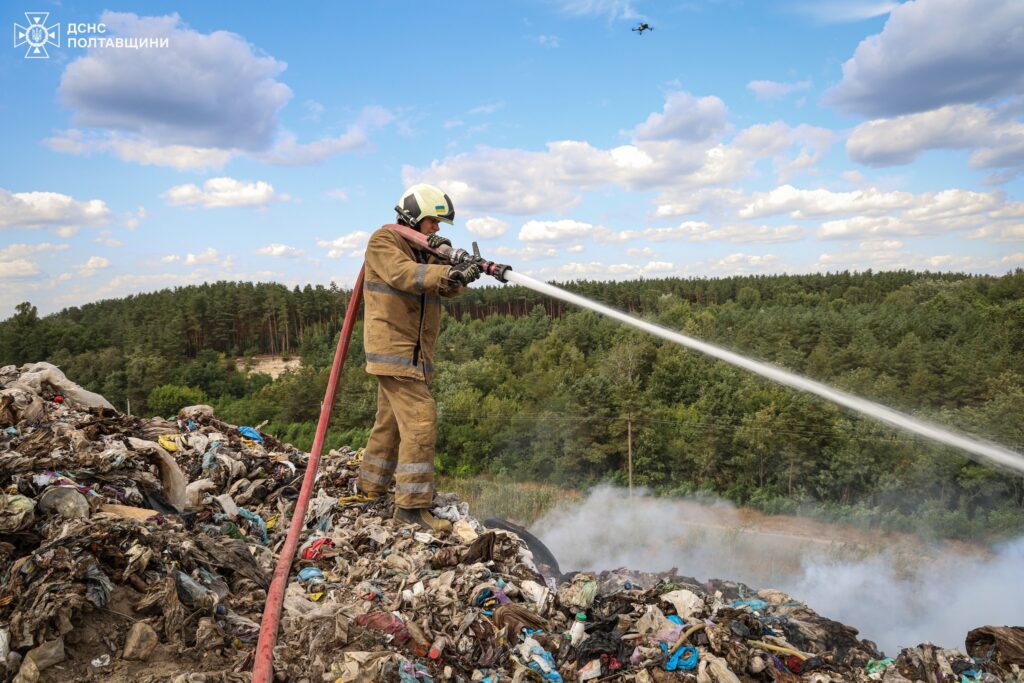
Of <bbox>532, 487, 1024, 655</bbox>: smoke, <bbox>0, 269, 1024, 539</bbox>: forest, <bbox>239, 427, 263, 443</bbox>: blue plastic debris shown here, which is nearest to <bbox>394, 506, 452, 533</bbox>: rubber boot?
<bbox>239, 427, 263, 443</bbox>: blue plastic debris

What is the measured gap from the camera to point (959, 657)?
173 inches

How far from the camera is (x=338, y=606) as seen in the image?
4242 millimetres

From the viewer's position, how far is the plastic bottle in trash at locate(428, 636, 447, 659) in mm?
3844

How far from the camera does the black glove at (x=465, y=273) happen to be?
191 inches

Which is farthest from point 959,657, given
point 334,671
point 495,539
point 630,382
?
point 630,382

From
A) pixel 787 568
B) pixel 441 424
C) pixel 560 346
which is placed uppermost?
pixel 560 346

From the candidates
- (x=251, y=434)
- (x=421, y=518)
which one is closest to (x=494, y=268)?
(x=421, y=518)

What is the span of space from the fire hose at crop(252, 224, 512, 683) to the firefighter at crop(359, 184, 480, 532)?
0.11 m

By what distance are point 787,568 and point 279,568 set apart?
21.5 m

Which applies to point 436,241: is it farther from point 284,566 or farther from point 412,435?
point 284,566

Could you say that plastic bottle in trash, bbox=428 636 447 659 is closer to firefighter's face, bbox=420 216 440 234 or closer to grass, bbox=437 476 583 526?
firefighter's face, bbox=420 216 440 234

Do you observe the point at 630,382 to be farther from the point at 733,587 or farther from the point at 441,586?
the point at 441,586

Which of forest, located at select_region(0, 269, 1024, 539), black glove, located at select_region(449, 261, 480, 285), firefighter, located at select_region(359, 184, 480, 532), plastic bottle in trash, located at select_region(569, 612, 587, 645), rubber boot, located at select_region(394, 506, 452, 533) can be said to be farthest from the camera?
forest, located at select_region(0, 269, 1024, 539)

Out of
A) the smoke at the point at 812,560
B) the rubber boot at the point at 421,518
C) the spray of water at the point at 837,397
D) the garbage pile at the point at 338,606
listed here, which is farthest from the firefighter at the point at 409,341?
the smoke at the point at 812,560
